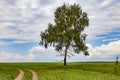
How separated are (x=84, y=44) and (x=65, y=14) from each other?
10.7 m

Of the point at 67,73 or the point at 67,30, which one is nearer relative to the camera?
the point at 67,73

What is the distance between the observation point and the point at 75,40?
8694 centimetres

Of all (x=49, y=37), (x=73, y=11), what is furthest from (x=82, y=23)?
(x=49, y=37)

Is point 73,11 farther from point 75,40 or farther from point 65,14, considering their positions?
point 75,40

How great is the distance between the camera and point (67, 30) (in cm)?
8625

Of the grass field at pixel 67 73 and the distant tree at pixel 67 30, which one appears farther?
the distant tree at pixel 67 30

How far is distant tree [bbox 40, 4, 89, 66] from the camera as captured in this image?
86375mm

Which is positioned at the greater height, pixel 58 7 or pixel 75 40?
pixel 58 7

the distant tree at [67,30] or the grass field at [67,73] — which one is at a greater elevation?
the distant tree at [67,30]

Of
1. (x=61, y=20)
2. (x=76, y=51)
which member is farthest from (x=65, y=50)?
(x=61, y=20)

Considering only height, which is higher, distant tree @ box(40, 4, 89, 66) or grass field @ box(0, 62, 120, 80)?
distant tree @ box(40, 4, 89, 66)

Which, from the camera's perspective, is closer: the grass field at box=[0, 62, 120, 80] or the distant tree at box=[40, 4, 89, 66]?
the grass field at box=[0, 62, 120, 80]

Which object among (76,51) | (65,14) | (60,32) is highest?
(65,14)

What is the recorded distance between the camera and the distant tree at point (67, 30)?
283ft
